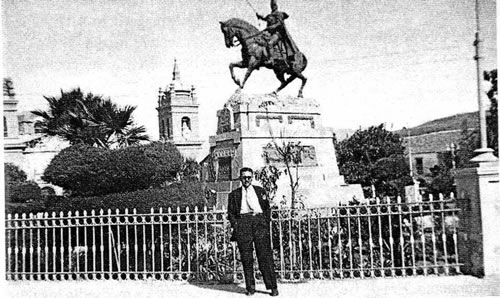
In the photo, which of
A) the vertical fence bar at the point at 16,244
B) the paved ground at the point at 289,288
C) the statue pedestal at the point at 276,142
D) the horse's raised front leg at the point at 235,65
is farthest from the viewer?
the horse's raised front leg at the point at 235,65

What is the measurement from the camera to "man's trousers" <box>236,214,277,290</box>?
5.05 m

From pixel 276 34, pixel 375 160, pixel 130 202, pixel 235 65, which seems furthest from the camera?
pixel 375 160

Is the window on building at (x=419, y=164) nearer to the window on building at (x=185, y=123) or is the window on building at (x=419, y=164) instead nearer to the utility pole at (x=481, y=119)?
the window on building at (x=185, y=123)

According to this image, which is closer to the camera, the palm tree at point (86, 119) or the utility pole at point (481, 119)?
the utility pole at point (481, 119)

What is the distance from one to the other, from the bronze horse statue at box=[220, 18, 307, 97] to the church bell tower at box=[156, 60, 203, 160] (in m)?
16.1

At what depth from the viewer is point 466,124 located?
352 inches

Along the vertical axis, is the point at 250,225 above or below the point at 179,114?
below

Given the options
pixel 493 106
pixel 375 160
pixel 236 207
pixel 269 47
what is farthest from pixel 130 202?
pixel 375 160

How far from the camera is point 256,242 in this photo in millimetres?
5070

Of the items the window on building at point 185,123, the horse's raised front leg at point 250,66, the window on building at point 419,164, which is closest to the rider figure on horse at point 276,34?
the horse's raised front leg at point 250,66

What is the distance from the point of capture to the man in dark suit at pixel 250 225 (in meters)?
5.05

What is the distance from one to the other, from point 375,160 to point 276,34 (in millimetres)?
10165

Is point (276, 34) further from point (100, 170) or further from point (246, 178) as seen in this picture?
point (246, 178)

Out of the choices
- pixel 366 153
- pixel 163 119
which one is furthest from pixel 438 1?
pixel 163 119
